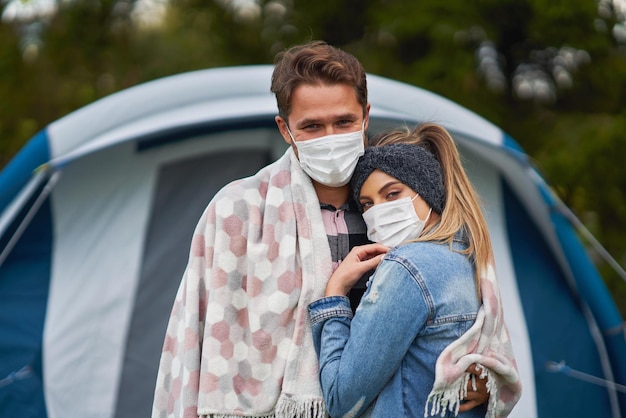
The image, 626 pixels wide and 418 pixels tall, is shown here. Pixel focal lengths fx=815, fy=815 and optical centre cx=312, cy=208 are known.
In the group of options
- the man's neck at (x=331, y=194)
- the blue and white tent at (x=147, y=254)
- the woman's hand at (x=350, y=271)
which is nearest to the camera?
the woman's hand at (x=350, y=271)

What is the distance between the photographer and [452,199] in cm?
181

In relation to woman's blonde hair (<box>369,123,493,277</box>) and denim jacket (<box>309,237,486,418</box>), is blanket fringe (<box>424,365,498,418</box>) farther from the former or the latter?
woman's blonde hair (<box>369,123,493,277</box>)

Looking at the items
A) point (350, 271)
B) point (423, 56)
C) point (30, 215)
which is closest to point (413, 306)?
point (350, 271)

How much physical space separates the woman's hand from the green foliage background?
3.61 metres

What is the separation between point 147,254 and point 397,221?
209cm

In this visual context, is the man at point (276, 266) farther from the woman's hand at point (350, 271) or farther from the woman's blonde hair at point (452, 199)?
the woman's blonde hair at point (452, 199)

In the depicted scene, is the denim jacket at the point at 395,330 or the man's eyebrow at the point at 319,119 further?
the man's eyebrow at the point at 319,119

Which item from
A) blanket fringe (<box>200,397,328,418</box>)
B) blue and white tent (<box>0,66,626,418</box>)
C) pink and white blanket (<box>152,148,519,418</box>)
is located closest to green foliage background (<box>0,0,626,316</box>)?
blue and white tent (<box>0,66,626,418</box>)

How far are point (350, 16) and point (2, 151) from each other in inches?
107

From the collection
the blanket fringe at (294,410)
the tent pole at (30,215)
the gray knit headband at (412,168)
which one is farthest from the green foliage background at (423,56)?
the blanket fringe at (294,410)

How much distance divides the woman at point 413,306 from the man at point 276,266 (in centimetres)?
7

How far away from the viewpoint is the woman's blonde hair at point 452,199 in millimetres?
1747

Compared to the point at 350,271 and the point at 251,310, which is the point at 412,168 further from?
the point at 251,310

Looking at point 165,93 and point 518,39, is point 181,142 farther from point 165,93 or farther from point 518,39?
point 518,39
